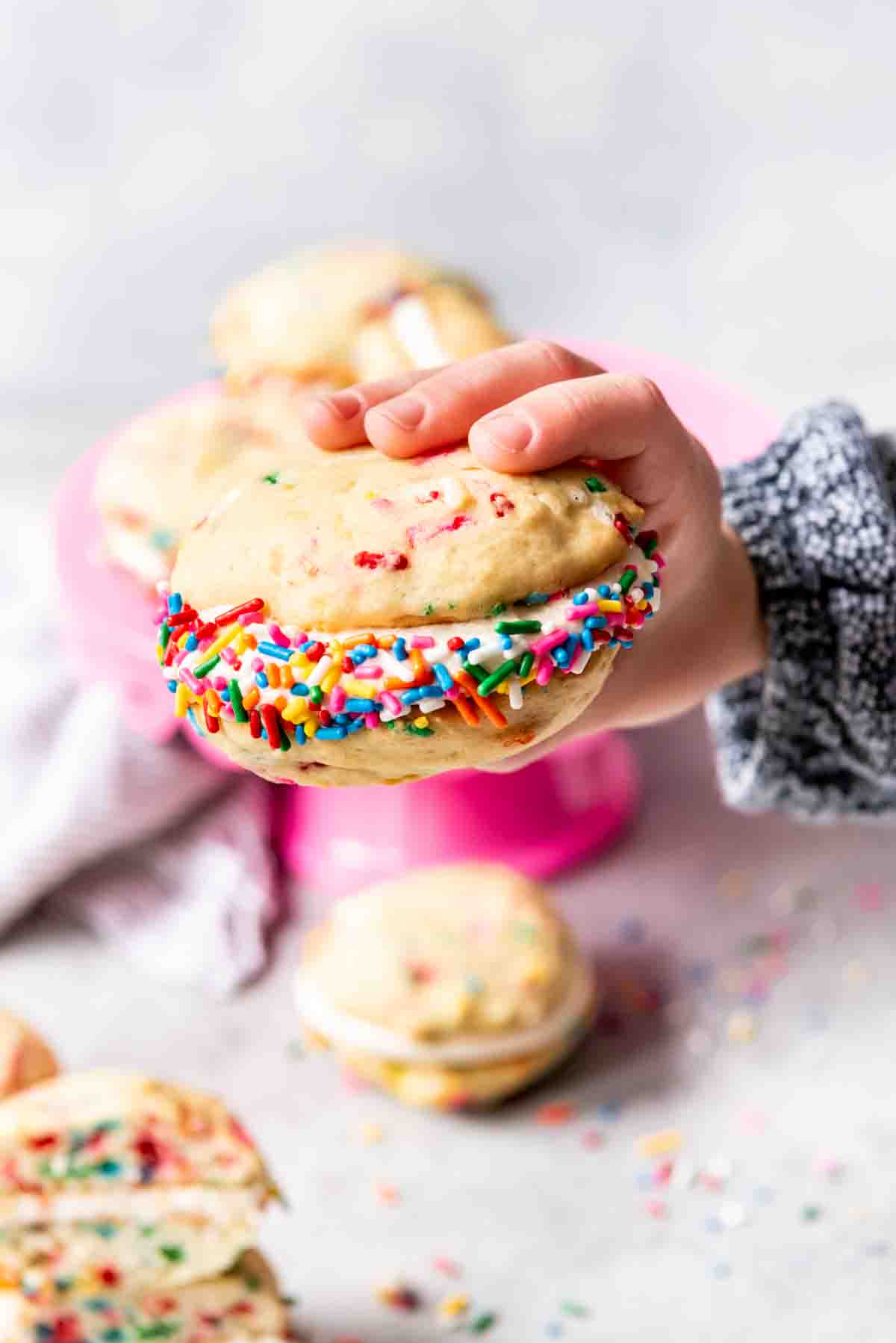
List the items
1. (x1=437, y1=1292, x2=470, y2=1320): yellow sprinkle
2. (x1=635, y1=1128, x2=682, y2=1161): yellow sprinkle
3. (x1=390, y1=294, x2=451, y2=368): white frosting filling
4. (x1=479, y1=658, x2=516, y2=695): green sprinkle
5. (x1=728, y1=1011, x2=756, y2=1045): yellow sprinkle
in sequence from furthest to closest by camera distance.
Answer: (x1=390, y1=294, x2=451, y2=368): white frosting filling < (x1=728, y1=1011, x2=756, y2=1045): yellow sprinkle < (x1=635, y1=1128, x2=682, y2=1161): yellow sprinkle < (x1=437, y1=1292, x2=470, y2=1320): yellow sprinkle < (x1=479, y1=658, x2=516, y2=695): green sprinkle

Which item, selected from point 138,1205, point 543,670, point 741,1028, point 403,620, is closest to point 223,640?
point 403,620

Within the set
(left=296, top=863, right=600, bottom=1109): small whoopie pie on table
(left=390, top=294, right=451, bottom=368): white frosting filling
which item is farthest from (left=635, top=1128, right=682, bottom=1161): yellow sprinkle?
(left=390, top=294, right=451, bottom=368): white frosting filling

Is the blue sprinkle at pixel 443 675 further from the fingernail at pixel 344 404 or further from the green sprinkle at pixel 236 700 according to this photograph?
the fingernail at pixel 344 404

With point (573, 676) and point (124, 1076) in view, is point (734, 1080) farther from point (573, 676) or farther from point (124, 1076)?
point (573, 676)

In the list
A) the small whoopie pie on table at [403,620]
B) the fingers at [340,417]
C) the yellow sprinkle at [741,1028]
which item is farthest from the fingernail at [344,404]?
the yellow sprinkle at [741,1028]

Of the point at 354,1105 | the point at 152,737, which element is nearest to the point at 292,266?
the point at 152,737

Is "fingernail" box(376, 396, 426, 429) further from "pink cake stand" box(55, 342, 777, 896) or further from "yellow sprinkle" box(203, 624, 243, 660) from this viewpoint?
"pink cake stand" box(55, 342, 777, 896)

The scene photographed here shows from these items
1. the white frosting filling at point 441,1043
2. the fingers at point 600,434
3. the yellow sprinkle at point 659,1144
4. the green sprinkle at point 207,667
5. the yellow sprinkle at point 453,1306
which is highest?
the fingers at point 600,434
